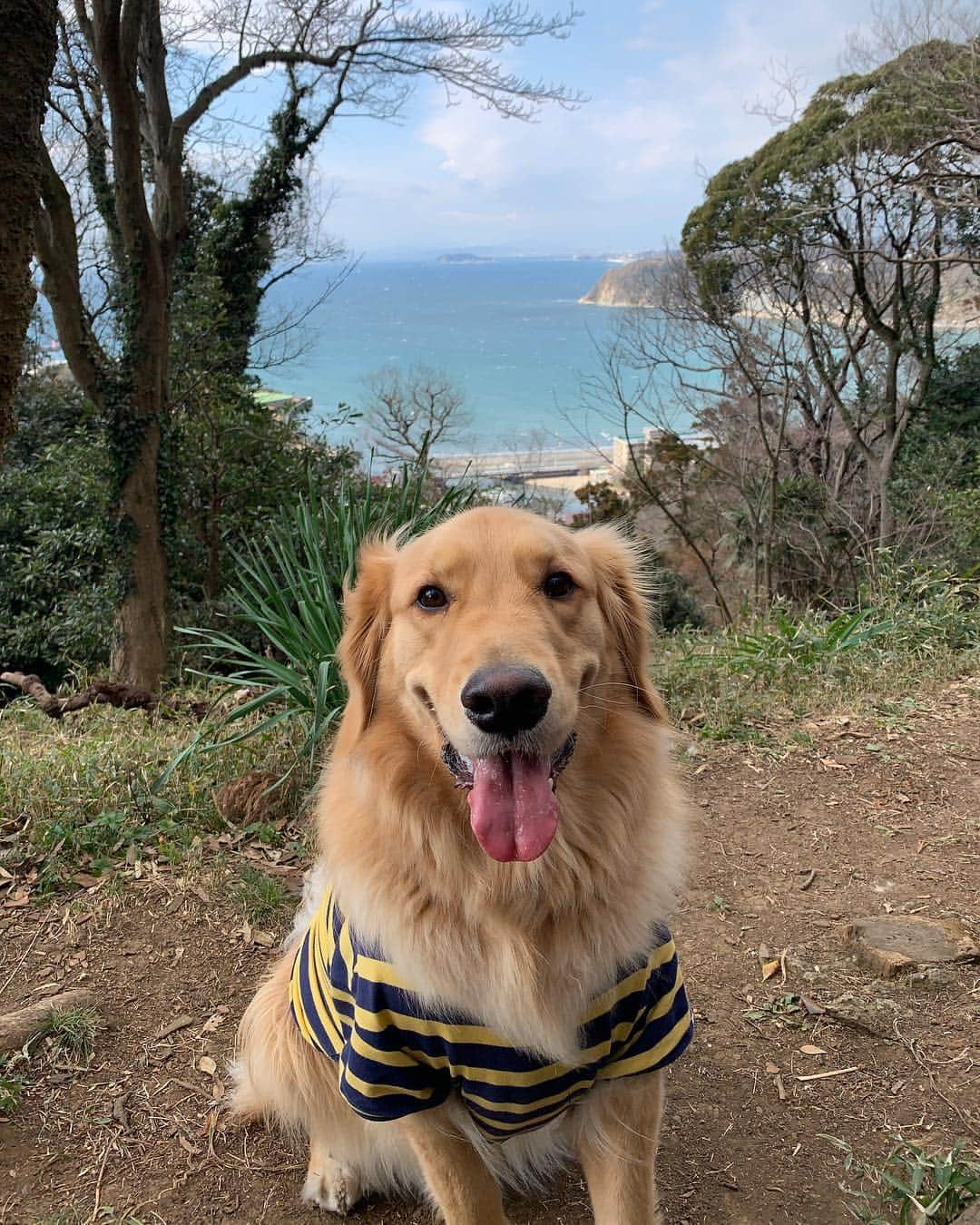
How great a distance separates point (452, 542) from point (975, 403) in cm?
1875

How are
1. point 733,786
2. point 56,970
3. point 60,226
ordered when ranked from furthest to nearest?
point 60,226, point 733,786, point 56,970

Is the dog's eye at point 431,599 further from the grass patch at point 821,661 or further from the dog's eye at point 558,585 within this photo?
the grass patch at point 821,661

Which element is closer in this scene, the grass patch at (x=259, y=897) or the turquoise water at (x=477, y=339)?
the grass patch at (x=259, y=897)

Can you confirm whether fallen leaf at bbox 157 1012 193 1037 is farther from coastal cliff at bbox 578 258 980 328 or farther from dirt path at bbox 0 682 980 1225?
coastal cliff at bbox 578 258 980 328

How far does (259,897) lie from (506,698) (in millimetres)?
2071

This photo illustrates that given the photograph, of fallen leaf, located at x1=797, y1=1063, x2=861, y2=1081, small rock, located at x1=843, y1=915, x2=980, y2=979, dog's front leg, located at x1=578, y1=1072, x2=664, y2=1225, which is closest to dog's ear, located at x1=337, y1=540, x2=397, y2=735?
dog's front leg, located at x1=578, y1=1072, x2=664, y2=1225

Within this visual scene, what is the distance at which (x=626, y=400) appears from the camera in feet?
56.2

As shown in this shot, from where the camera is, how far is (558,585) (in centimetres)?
198

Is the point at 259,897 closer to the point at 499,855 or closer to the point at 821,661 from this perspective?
the point at 499,855

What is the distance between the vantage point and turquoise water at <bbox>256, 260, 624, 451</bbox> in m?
19.8

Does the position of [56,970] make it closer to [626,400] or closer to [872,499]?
[626,400]

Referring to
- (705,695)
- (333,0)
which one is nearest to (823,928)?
(705,695)

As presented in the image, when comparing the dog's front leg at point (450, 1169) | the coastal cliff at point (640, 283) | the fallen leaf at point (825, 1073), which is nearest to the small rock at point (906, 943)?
the fallen leaf at point (825, 1073)

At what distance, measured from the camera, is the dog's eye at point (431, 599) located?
6.43 feet
